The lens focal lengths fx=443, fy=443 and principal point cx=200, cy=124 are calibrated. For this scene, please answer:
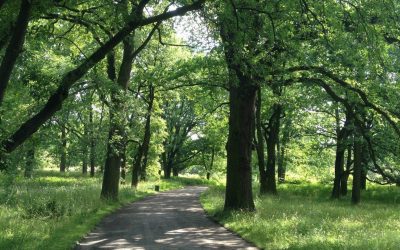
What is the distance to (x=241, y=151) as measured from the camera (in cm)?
1788

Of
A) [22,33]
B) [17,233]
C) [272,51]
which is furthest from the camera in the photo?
[272,51]

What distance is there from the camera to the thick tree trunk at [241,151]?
17.8 m

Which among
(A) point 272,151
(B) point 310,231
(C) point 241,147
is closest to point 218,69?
(C) point 241,147

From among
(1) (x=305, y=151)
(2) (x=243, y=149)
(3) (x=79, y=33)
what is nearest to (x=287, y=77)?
(2) (x=243, y=149)

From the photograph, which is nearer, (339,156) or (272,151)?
(272,151)

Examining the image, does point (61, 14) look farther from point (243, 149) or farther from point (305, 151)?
point (305, 151)

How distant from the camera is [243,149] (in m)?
17.9

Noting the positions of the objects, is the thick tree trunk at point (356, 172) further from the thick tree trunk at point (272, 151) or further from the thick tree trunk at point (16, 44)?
the thick tree trunk at point (16, 44)

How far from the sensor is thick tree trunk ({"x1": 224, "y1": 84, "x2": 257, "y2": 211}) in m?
17.8

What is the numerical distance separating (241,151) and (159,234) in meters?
5.67

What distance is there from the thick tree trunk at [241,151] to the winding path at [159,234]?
62.9 inches

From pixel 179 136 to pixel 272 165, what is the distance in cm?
3831

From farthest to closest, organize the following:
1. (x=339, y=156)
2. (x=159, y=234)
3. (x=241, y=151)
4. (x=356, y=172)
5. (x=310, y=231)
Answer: (x=339, y=156) < (x=356, y=172) < (x=241, y=151) < (x=159, y=234) < (x=310, y=231)

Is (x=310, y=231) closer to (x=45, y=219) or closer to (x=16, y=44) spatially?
(x=45, y=219)
